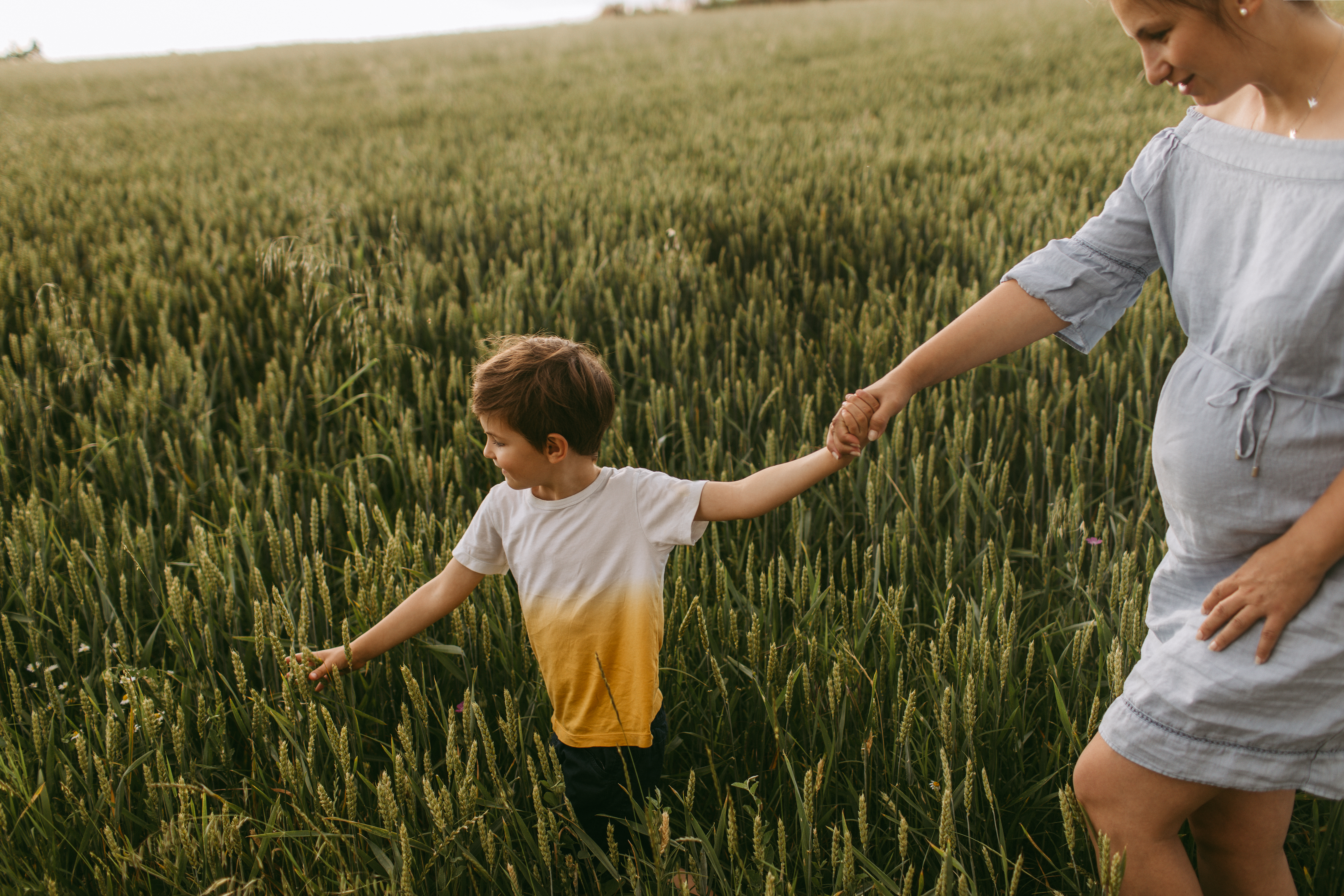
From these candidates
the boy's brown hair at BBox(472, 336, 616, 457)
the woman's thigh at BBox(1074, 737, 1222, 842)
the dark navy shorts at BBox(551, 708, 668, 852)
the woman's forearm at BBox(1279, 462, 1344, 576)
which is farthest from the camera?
the dark navy shorts at BBox(551, 708, 668, 852)

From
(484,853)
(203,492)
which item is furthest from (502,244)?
(484,853)

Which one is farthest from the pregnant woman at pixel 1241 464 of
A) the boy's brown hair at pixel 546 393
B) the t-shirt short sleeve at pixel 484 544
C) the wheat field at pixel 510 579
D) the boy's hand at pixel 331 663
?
the boy's hand at pixel 331 663

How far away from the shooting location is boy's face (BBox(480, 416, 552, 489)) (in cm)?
114

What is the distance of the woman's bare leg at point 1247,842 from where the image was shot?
102 cm

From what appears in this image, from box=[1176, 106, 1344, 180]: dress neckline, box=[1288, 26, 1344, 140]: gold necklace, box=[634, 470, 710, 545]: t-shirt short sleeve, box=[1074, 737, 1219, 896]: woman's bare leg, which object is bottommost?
box=[1074, 737, 1219, 896]: woman's bare leg

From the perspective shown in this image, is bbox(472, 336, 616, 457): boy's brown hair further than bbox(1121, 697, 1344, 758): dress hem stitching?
Yes

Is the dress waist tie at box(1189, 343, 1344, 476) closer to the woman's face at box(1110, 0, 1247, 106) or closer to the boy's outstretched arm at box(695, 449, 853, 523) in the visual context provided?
the woman's face at box(1110, 0, 1247, 106)

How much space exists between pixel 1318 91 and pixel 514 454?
0.99 metres

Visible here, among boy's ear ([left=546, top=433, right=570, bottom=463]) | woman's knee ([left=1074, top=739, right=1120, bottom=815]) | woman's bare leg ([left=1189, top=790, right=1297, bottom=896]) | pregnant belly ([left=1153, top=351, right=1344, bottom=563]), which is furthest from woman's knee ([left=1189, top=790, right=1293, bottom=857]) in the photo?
boy's ear ([left=546, top=433, right=570, bottom=463])

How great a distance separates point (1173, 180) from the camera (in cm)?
106

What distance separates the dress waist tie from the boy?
45 cm

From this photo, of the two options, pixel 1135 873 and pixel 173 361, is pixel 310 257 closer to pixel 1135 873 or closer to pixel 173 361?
pixel 173 361

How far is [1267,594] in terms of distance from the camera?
2.95ft

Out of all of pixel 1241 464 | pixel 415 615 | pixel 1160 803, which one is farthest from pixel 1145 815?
pixel 415 615
